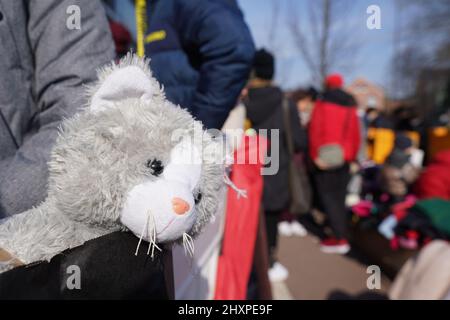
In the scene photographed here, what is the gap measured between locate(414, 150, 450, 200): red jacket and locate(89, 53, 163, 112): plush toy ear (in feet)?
10.2

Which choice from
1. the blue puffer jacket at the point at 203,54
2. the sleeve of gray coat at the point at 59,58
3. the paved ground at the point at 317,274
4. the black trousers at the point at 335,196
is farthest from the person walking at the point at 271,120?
the sleeve of gray coat at the point at 59,58

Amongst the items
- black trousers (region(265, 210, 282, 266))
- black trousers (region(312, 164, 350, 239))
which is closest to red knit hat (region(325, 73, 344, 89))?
black trousers (region(312, 164, 350, 239))

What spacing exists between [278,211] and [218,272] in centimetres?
159

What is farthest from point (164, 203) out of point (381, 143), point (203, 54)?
point (381, 143)

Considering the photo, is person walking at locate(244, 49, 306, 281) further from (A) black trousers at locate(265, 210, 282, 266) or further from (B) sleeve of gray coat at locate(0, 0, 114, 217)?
(B) sleeve of gray coat at locate(0, 0, 114, 217)

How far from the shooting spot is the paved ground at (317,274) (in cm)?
288

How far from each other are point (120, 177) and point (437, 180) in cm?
323

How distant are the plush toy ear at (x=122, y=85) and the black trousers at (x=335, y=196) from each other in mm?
3317

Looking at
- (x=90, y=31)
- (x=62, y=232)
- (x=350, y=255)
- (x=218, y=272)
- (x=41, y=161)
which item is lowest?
(x=350, y=255)

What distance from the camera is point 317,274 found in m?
3.28

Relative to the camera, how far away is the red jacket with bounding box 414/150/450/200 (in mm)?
2951

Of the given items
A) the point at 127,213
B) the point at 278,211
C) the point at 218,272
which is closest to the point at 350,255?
the point at 278,211

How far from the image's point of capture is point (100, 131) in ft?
2.21
